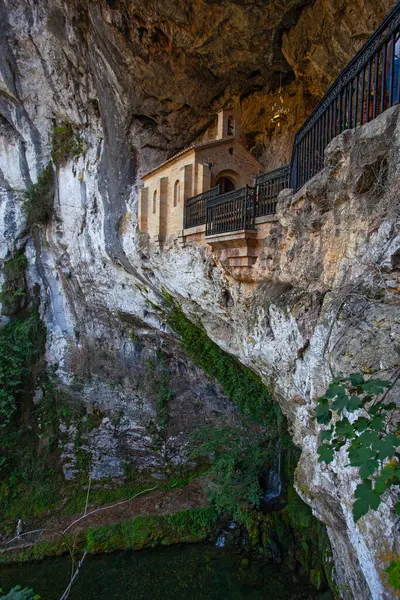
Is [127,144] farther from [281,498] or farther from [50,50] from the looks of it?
[281,498]

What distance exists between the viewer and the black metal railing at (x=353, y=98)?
10.2 ft

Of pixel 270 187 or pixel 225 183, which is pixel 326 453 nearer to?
pixel 270 187

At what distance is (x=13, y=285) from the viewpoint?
42.5 ft

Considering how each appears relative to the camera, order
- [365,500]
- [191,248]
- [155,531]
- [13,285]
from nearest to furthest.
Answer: [365,500]
[191,248]
[155,531]
[13,285]

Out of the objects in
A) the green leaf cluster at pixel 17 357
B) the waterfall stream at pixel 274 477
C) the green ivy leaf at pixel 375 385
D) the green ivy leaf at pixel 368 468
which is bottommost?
the waterfall stream at pixel 274 477

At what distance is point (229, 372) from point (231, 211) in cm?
586

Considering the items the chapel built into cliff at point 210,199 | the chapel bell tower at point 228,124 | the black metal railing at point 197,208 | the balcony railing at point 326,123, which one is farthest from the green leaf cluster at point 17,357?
the chapel bell tower at point 228,124

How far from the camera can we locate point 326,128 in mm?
4301

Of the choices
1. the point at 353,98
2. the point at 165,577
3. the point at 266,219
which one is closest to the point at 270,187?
the point at 266,219

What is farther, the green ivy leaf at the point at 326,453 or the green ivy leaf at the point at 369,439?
the green ivy leaf at the point at 326,453

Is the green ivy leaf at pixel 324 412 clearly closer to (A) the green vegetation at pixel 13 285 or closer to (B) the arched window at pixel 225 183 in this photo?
(B) the arched window at pixel 225 183

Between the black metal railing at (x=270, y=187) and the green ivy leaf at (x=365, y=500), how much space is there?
4540mm

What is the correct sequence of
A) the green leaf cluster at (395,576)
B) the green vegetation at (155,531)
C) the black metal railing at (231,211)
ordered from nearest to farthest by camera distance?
1. the green leaf cluster at (395,576)
2. the black metal railing at (231,211)
3. the green vegetation at (155,531)

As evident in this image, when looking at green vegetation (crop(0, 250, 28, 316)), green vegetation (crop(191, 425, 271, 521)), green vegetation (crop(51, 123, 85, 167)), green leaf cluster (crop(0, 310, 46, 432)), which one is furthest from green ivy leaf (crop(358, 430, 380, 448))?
green vegetation (crop(0, 250, 28, 316))
